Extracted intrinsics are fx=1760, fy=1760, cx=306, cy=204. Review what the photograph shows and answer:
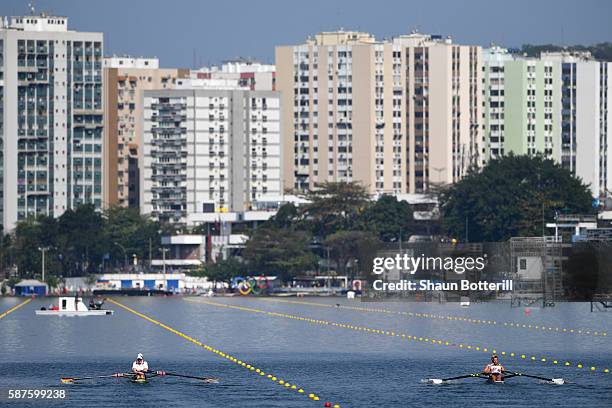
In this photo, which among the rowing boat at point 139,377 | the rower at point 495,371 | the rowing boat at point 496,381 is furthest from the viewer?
the rowing boat at point 139,377

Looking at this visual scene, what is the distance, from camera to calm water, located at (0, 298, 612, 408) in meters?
105

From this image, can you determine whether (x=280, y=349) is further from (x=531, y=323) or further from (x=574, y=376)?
(x=531, y=323)

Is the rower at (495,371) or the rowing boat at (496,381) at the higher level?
the rower at (495,371)

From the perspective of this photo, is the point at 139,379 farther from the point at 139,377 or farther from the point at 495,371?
the point at 495,371

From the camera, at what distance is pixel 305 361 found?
130875mm

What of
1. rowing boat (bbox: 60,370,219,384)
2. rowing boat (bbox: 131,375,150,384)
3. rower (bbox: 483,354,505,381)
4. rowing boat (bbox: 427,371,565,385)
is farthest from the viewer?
rowing boat (bbox: 60,370,219,384)

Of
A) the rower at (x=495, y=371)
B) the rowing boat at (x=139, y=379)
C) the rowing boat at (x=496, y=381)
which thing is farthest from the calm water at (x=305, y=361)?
the rower at (x=495, y=371)


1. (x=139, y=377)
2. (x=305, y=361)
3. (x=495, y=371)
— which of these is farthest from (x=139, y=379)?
(x=305, y=361)

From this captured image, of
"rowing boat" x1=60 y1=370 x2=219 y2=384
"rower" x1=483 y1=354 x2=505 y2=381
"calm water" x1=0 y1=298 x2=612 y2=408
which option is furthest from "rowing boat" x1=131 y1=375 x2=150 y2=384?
"rower" x1=483 y1=354 x2=505 y2=381

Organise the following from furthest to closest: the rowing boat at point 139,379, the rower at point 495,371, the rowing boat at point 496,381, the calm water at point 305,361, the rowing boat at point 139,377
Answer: the rowing boat at point 139,377
the rowing boat at point 139,379
the rowing boat at point 496,381
the rower at point 495,371
the calm water at point 305,361

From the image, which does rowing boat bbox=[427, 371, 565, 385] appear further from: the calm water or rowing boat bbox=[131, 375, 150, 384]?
rowing boat bbox=[131, 375, 150, 384]

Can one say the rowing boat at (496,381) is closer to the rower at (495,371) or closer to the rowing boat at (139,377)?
the rower at (495,371)

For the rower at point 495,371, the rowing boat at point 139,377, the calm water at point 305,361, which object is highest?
the rower at point 495,371

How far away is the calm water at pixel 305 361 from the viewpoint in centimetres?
10456
